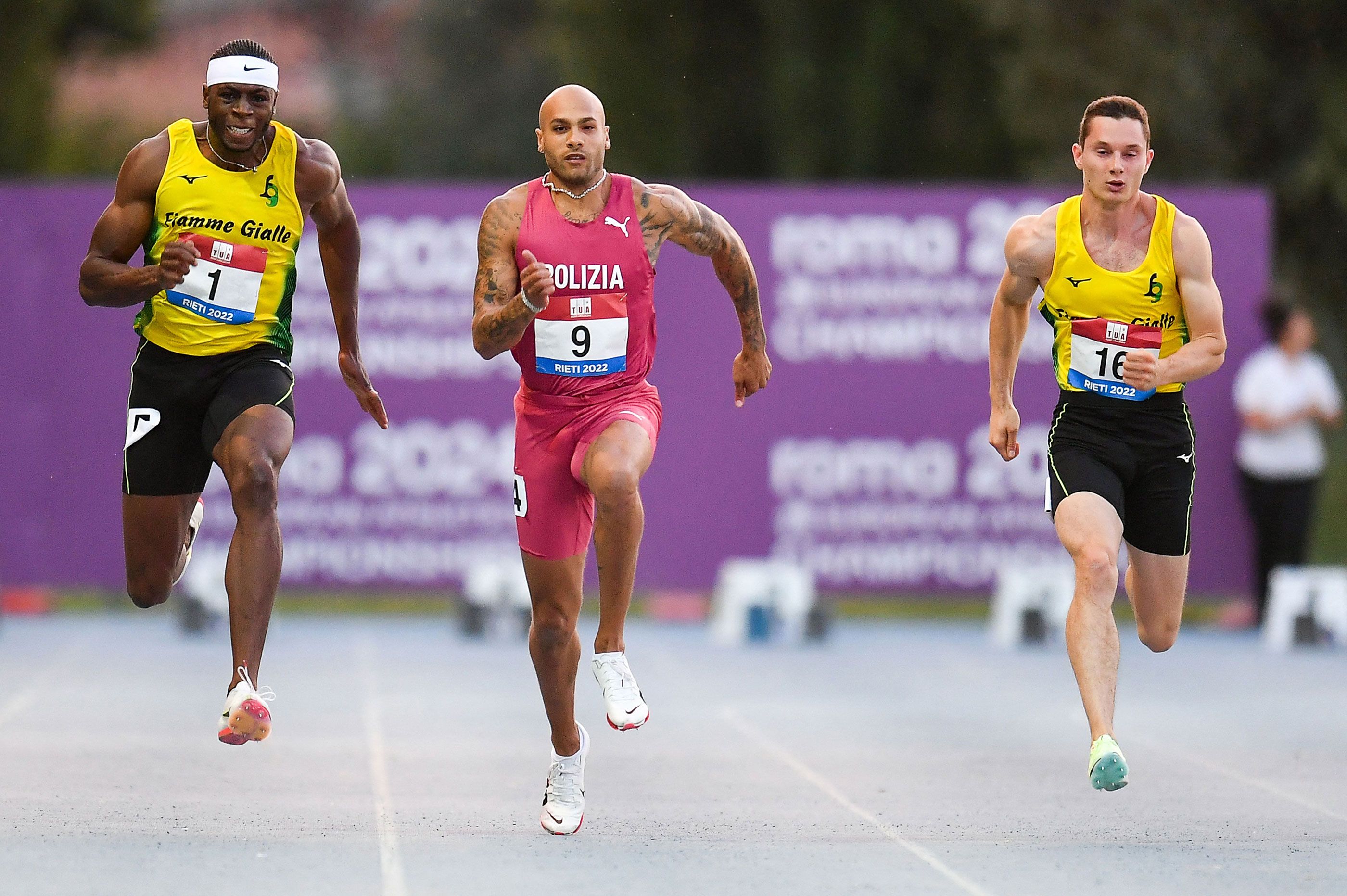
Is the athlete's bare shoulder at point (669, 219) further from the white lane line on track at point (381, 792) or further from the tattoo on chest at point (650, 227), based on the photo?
the white lane line on track at point (381, 792)

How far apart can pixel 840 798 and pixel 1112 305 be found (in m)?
2.25

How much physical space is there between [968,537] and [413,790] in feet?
27.7

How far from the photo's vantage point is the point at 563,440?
24.3 feet

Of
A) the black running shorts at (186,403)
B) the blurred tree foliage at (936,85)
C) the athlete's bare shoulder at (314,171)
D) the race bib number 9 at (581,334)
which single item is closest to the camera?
the race bib number 9 at (581,334)

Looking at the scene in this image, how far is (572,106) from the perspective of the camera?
7336 mm

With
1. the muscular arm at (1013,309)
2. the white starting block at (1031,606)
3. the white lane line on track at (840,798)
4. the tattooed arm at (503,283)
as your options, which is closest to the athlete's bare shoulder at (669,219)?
the tattooed arm at (503,283)

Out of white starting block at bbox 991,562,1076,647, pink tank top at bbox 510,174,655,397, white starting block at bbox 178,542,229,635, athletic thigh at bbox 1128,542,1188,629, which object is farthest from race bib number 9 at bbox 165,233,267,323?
white starting block at bbox 991,562,1076,647

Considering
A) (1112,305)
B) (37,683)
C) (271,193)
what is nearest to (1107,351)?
(1112,305)

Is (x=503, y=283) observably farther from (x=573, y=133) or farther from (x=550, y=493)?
(x=550, y=493)

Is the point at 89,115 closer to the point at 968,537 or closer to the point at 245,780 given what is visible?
the point at 968,537

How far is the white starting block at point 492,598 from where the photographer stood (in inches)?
603

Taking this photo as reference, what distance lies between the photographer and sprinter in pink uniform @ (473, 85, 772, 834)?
730cm

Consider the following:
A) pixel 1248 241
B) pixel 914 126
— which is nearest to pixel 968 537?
pixel 1248 241

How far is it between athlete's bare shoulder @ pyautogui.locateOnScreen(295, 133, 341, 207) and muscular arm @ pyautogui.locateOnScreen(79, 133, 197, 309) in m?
0.50
